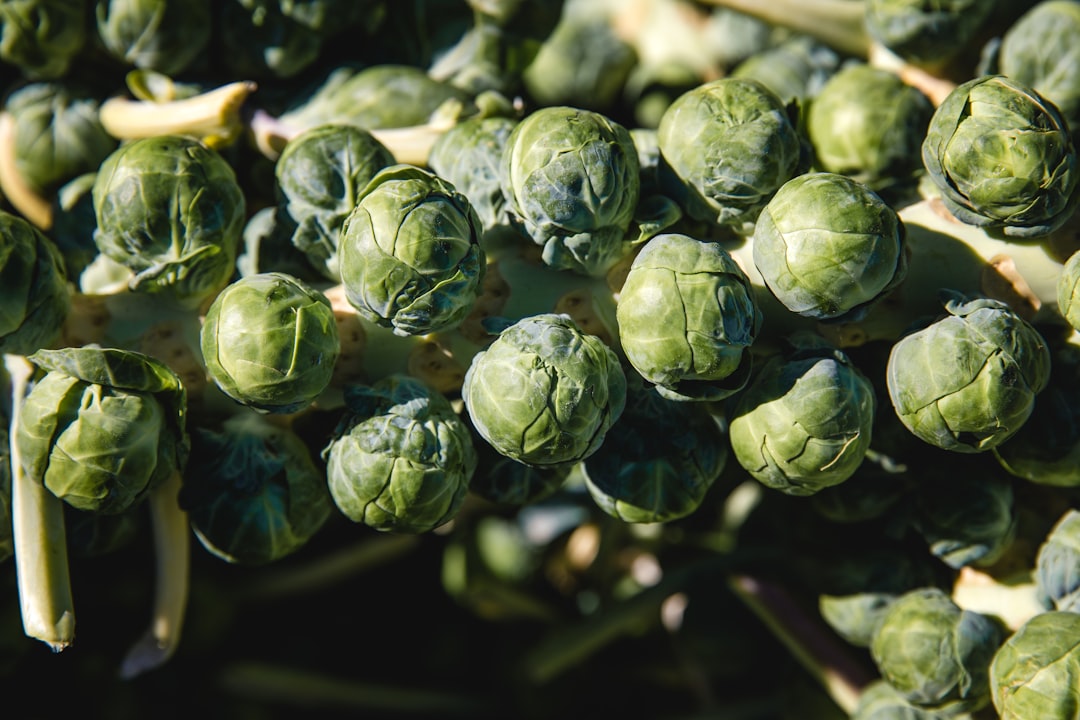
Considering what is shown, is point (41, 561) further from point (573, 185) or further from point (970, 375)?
point (970, 375)

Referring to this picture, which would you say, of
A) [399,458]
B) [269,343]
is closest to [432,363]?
[399,458]

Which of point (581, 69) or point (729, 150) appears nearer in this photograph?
point (729, 150)

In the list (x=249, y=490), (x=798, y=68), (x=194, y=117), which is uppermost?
(x=798, y=68)

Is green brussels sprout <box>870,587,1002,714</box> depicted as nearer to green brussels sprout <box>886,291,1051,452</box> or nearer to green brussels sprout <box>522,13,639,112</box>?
green brussels sprout <box>886,291,1051,452</box>

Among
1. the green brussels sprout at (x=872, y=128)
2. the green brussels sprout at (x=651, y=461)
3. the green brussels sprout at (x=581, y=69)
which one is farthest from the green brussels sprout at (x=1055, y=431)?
the green brussels sprout at (x=581, y=69)

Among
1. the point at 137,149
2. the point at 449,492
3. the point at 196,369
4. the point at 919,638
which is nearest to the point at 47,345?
the point at 196,369

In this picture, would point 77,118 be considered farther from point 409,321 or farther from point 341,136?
point 409,321
